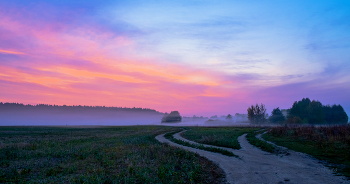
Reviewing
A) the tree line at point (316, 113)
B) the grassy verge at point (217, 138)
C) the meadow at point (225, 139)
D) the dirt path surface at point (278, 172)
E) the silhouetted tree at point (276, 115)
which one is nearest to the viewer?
the dirt path surface at point (278, 172)

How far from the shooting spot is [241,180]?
1141 centimetres

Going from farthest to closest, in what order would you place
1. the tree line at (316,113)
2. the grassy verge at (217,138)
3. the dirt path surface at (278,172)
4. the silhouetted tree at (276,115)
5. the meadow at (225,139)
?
the silhouetted tree at (276,115)
the tree line at (316,113)
the grassy verge at (217,138)
the meadow at (225,139)
the dirt path surface at (278,172)

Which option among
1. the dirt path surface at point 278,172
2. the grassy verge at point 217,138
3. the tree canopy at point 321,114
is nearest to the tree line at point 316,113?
the tree canopy at point 321,114

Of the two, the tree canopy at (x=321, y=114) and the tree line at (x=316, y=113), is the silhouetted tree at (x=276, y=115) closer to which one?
the tree line at (x=316, y=113)

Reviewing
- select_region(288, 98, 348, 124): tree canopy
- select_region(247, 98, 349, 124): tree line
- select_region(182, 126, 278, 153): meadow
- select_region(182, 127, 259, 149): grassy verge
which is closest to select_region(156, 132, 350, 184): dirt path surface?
select_region(182, 126, 278, 153): meadow

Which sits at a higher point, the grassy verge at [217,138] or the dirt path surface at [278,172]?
the dirt path surface at [278,172]

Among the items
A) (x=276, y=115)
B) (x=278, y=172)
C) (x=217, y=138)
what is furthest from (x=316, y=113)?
(x=278, y=172)

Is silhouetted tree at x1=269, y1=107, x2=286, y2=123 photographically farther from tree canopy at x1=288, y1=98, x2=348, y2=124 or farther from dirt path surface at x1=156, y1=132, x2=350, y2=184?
dirt path surface at x1=156, y1=132, x2=350, y2=184

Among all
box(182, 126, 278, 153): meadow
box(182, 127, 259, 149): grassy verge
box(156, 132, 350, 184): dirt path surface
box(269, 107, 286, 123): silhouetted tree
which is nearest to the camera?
box(156, 132, 350, 184): dirt path surface

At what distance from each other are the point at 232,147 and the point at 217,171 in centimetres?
1250

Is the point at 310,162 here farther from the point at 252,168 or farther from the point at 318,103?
the point at 318,103

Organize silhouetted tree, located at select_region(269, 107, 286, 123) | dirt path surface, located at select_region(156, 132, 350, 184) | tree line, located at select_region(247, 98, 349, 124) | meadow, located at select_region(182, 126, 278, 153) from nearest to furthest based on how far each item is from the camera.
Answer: dirt path surface, located at select_region(156, 132, 350, 184) < meadow, located at select_region(182, 126, 278, 153) < tree line, located at select_region(247, 98, 349, 124) < silhouetted tree, located at select_region(269, 107, 286, 123)

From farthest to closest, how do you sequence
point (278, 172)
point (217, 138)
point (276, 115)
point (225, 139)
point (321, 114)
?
point (276, 115), point (321, 114), point (217, 138), point (225, 139), point (278, 172)

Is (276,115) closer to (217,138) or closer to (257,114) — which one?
(257,114)
